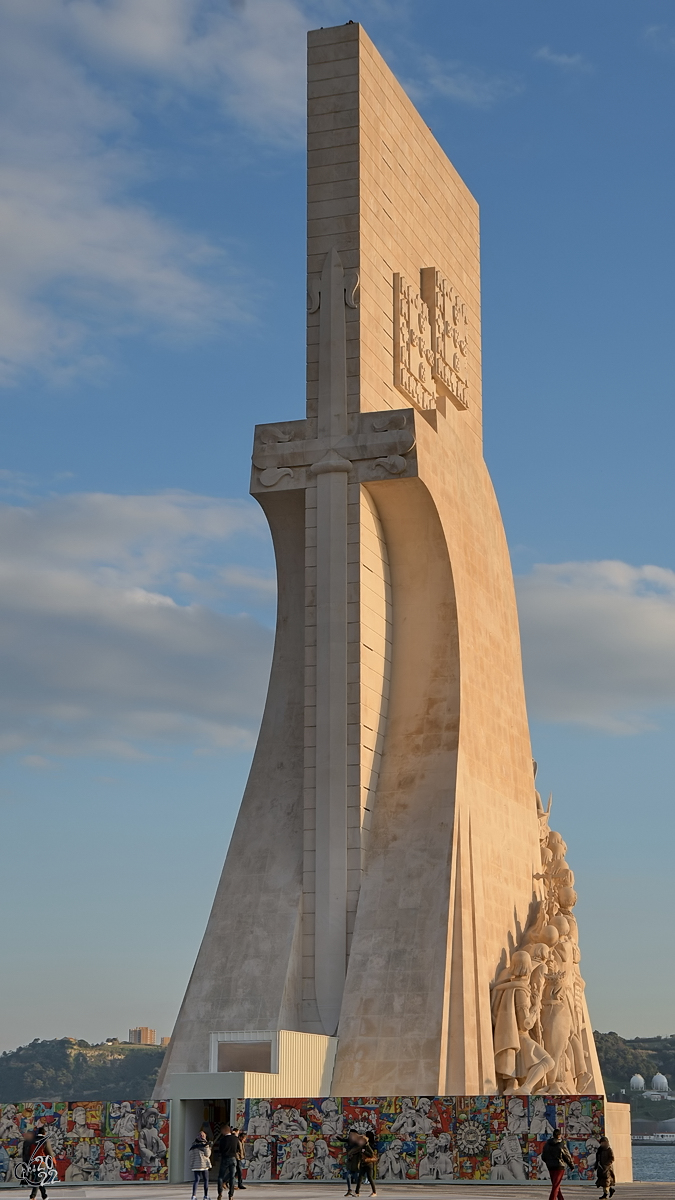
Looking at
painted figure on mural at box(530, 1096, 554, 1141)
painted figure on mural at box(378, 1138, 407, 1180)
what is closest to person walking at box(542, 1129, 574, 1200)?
painted figure on mural at box(530, 1096, 554, 1141)

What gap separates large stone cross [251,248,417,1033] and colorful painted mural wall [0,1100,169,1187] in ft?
13.1

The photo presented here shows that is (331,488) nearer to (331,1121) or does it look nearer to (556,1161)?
(331,1121)

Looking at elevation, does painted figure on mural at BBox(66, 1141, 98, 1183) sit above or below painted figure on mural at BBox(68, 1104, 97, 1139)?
below

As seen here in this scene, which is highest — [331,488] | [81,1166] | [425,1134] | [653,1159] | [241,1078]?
[331,488]

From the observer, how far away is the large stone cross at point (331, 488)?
22.3m

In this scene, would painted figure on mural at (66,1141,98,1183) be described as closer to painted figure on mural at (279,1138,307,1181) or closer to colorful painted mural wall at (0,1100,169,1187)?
colorful painted mural wall at (0,1100,169,1187)

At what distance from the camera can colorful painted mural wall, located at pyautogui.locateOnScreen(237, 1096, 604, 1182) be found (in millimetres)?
17750

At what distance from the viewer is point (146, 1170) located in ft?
59.8

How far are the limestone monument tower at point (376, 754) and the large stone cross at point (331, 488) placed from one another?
0.03m

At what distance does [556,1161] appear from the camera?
15398 mm

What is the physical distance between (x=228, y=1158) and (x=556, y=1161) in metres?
3.19

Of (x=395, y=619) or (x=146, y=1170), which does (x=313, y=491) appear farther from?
(x=146, y=1170)

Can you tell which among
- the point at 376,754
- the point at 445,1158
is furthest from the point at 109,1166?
the point at 376,754

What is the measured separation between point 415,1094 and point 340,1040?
1.23m
